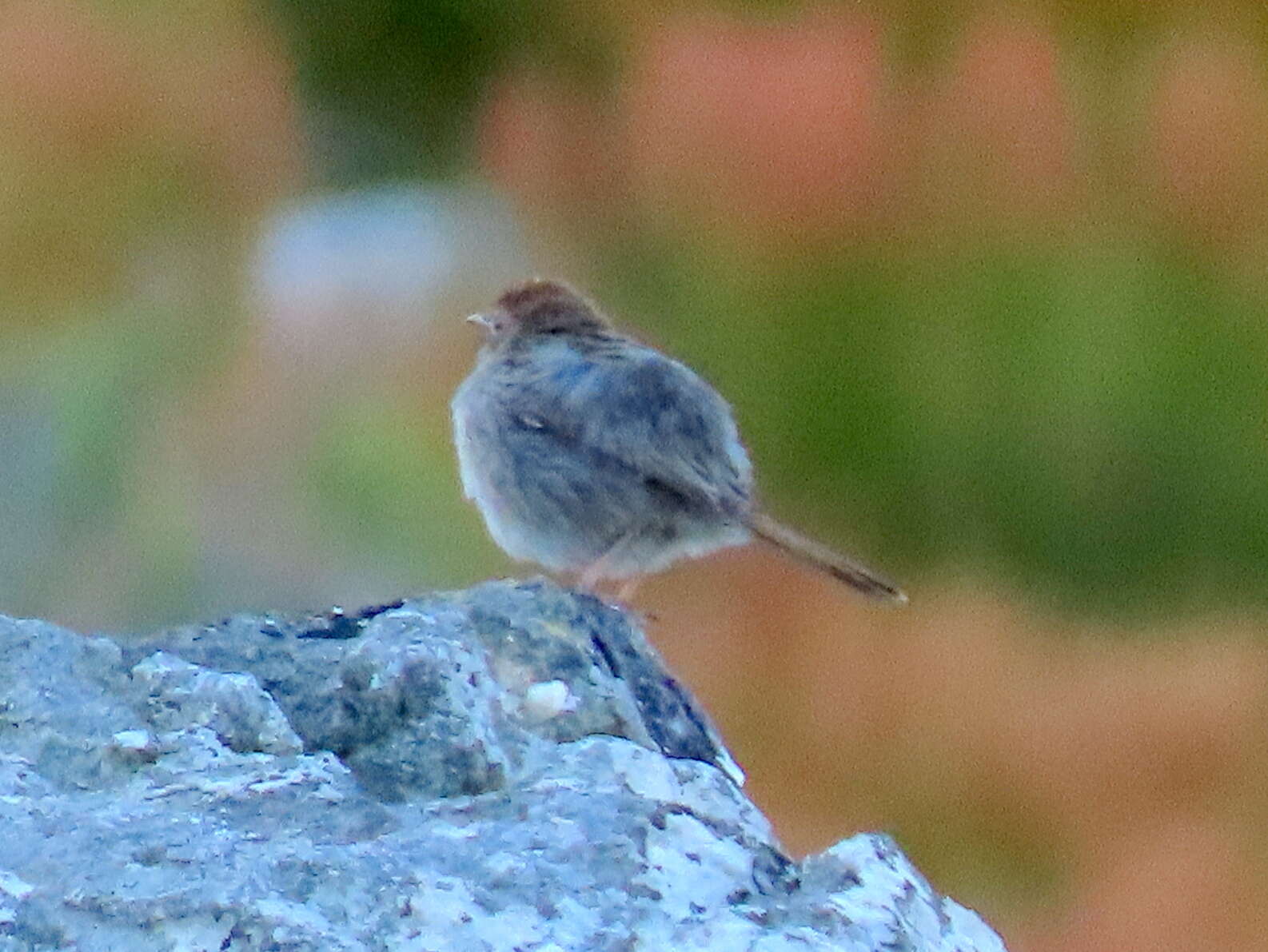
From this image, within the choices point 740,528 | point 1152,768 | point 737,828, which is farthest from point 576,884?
point 1152,768

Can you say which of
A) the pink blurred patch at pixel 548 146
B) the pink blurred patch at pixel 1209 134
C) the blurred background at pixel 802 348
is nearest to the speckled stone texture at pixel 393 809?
the blurred background at pixel 802 348

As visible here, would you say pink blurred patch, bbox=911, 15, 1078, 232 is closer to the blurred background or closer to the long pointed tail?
the blurred background

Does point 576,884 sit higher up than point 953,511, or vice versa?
point 953,511

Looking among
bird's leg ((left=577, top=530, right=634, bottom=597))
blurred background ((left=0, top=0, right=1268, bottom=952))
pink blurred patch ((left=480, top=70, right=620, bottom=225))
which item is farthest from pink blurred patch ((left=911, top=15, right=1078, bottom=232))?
bird's leg ((left=577, top=530, right=634, bottom=597))

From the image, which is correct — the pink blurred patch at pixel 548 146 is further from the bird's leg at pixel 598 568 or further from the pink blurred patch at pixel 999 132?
the bird's leg at pixel 598 568

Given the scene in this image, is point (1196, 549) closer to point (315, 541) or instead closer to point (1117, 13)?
point (1117, 13)
